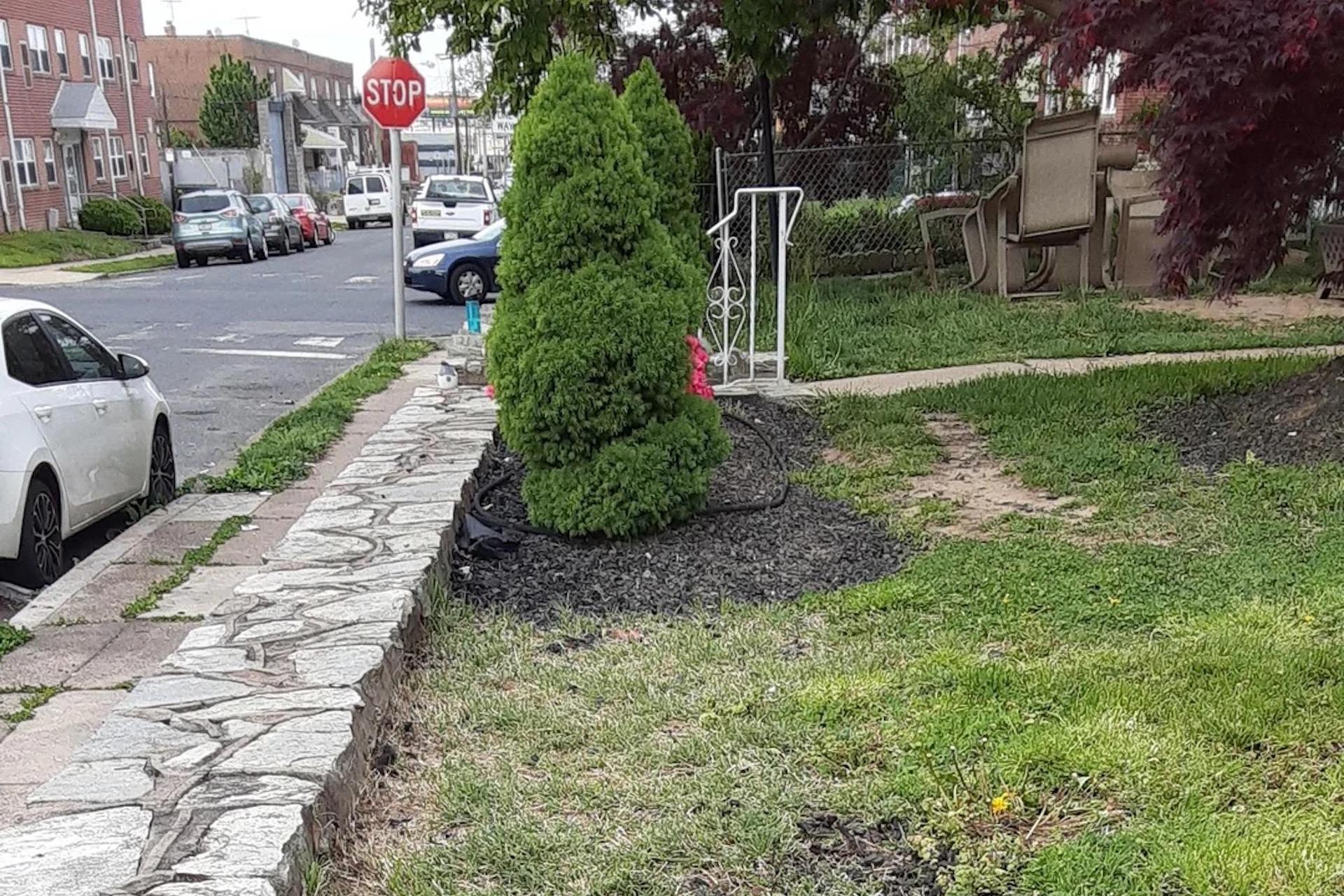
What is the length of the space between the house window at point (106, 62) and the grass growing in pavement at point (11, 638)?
1544 inches

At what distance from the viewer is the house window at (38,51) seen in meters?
34.4

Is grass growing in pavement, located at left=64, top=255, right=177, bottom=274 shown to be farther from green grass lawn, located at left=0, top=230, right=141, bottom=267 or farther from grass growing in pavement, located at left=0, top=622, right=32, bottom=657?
grass growing in pavement, located at left=0, top=622, right=32, bottom=657

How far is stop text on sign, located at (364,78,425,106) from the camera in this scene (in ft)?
41.4

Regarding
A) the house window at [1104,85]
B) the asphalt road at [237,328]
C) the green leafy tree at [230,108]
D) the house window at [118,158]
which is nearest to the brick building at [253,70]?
the green leafy tree at [230,108]

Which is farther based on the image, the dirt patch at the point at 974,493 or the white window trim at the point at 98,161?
the white window trim at the point at 98,161

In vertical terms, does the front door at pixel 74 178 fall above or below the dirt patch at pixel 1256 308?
above

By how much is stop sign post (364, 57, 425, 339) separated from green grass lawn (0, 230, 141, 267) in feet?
56.4

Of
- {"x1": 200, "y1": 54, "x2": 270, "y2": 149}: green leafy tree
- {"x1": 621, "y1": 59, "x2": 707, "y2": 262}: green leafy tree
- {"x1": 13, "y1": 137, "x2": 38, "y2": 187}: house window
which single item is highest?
{"x1": 200, "y1": 54, "x2": 270, "y2": 149}: green leafy tree

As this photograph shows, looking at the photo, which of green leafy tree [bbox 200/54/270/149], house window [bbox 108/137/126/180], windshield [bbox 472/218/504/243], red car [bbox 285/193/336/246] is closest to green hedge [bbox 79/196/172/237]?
house window [bbox 108/137/126/180]

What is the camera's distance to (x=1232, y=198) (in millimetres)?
5988

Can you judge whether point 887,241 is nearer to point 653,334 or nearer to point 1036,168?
point 1036,168

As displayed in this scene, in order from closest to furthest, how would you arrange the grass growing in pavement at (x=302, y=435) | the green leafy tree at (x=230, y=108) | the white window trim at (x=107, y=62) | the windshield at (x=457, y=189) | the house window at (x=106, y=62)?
1. the grass growing in pavement at (x=302, y=435)
2. the windshield at (x=457, y=189)
3. the white window trim at (x=107, y=62)
4. the house window at (x=106, y=62)
5. the green leafy tree at (x=230, y=108)

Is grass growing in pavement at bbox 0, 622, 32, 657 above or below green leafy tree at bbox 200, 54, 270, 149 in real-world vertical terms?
below

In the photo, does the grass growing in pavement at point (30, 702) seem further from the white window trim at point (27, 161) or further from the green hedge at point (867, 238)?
the white window trim at point (27, 161)
